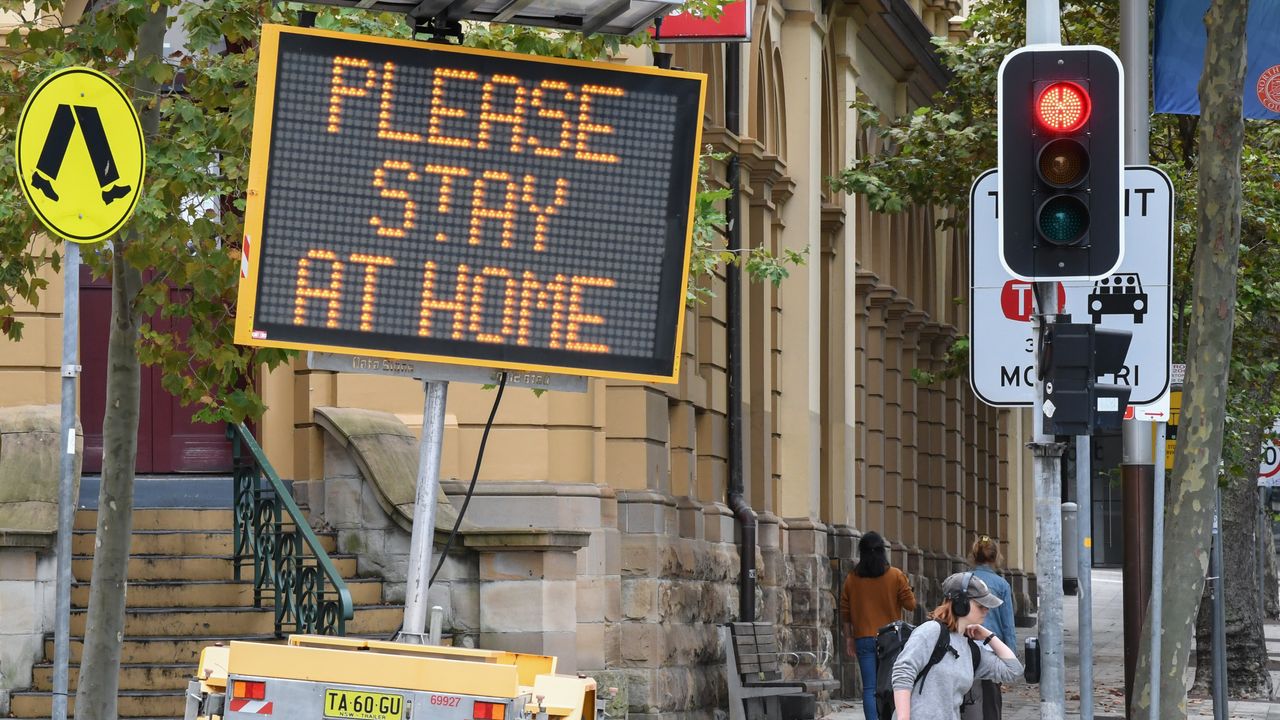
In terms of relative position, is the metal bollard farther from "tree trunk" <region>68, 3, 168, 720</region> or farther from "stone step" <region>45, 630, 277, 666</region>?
"stone step" <region>45, 630, 277, 666</region>

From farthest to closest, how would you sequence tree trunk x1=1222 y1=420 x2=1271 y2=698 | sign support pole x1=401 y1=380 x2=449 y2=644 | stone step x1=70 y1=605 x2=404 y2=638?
tree trunk x1=1222 y1=420 x2=1271 y2=698, stone step x1=70 y1=605 x2=404 y2=638, sign support pole x1=401 y1=380 x2=449 y2=644

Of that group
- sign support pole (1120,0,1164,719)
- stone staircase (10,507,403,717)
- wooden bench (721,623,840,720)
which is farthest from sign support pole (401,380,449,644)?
wooden bench (721,623,840,720)

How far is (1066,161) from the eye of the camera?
31.8 feet

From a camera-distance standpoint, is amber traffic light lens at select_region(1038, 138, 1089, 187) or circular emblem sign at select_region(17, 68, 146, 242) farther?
amber traffic light lens at select_region(1038, 138, 1089, 187)

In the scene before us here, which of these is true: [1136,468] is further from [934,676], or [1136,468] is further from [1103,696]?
[1103,696]

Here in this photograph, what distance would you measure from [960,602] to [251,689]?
3.92 metres

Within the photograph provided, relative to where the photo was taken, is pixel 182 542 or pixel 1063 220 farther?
pixel 182 542

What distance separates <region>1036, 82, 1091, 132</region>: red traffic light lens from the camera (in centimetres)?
968

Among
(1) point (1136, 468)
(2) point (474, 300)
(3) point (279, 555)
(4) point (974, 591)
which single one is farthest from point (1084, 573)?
(3) point (279, 555)

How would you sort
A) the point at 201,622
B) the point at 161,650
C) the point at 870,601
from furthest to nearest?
1. the point at 870,601
2. the point at 201,622
3. the point at 161,650

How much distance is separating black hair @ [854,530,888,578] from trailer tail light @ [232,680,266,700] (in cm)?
1218

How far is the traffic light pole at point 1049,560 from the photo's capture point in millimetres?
9609

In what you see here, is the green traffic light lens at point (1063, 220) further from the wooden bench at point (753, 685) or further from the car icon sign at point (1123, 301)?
the wooden bench at point (753, 685)

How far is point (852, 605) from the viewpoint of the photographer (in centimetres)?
1952
